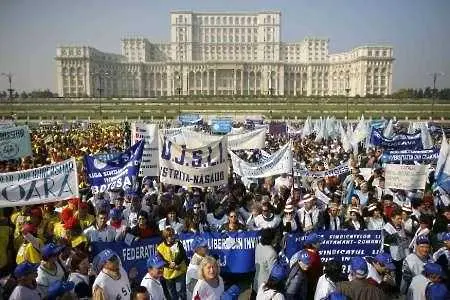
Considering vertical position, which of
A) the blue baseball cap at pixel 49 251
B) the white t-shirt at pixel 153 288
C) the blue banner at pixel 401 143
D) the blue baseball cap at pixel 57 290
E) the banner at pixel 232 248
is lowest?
the banner at pixel 232 248

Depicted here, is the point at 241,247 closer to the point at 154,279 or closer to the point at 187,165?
the point at 154,279

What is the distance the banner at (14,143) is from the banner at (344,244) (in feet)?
22.3

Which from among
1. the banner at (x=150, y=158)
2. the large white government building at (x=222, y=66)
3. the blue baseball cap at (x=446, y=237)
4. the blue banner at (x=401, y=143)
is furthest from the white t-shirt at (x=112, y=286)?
the large white government building at (x=222, y=66)

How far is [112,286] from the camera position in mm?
4320

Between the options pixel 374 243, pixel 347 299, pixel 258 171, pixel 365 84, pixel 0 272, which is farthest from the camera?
pixel 365 84

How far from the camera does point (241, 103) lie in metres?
77.4

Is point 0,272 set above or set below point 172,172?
below

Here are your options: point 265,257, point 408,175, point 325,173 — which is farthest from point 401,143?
point 265,257

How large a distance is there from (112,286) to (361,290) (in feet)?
7.47

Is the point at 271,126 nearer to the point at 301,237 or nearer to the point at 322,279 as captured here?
the point at 301,237

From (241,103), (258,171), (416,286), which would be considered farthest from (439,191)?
(241,103)

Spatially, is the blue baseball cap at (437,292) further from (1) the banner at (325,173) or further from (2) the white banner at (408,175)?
(1) the banner at (325,173)

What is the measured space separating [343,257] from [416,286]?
1.61m

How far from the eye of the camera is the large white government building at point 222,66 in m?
126
